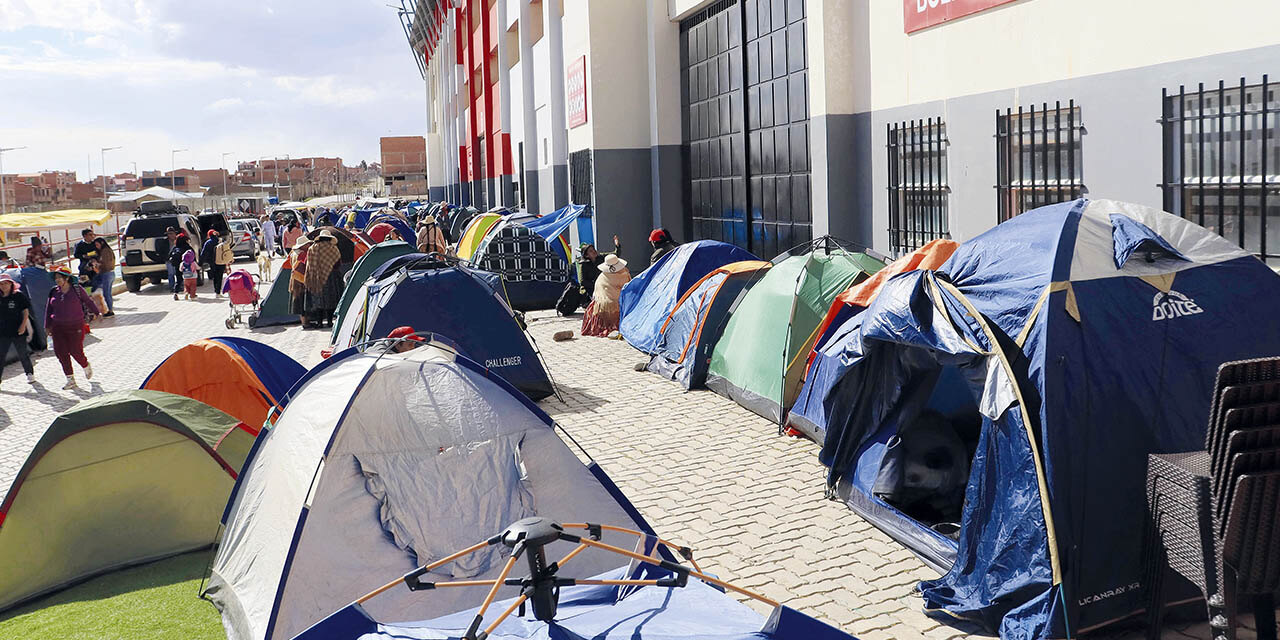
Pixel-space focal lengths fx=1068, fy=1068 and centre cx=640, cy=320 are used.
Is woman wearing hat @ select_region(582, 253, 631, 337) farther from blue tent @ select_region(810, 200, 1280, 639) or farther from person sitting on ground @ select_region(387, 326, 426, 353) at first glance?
blue tent @ select_region(810, 200, 1280, 639)

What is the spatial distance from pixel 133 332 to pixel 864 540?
1671cm

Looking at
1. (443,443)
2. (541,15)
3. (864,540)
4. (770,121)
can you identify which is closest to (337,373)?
(443,443)

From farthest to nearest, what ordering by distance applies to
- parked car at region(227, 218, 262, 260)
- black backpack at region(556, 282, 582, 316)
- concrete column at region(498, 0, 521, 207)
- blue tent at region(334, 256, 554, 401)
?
parked car at region(227, 218, 262, 260)
concrete column at region(498, 0, 521, 207)
black backpack at region(556, 282, 582, 316)
blue tent at region(334, 256, 554, 401)

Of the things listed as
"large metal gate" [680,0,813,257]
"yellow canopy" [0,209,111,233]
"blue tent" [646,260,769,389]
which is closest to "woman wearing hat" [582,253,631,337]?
"large metal gate" [680,0,813,257]

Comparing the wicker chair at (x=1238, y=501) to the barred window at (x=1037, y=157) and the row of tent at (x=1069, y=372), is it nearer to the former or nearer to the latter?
the row of tent at (x=1069, y=372)

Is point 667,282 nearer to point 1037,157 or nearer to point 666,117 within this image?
point 1037,157

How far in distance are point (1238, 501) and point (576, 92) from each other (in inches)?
830

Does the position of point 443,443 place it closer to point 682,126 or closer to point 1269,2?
point 1269,2

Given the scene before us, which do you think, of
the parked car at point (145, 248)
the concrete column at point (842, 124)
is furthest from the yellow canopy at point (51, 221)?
the concrete column at point (842, 124)

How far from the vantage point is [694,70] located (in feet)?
69.1

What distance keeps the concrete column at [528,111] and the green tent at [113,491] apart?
79.3ft

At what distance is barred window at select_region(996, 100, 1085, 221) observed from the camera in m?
9.60

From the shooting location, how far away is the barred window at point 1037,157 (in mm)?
9602

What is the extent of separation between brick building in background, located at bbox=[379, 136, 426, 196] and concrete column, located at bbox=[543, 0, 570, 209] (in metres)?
87.4
